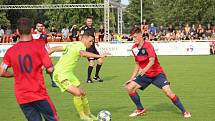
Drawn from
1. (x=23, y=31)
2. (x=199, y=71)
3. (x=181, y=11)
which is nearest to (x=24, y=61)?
(x=23, y=31)

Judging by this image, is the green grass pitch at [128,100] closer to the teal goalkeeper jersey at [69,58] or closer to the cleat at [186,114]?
the cleat at [186,114]

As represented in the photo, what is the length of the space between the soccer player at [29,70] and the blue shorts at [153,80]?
3.79 meters

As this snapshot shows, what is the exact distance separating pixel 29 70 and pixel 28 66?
6cm

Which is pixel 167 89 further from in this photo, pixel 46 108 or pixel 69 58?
pixel 46 108

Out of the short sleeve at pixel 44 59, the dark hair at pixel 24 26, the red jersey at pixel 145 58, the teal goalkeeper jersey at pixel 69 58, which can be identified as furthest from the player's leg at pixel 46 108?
the red jersey at pixel 145 58

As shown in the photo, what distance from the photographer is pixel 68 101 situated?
12062 millimetres

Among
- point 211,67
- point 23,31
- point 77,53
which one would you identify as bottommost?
point 211,67

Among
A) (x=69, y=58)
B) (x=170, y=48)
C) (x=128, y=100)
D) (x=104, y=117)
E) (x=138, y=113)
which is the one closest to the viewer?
(x=104, y=117)

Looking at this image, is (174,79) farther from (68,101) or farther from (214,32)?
(214,32)

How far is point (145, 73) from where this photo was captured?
9.73 meters

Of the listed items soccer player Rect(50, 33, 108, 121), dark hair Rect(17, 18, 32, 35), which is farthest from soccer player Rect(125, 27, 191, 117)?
dark hair Rect(17, 18, 32, 35)

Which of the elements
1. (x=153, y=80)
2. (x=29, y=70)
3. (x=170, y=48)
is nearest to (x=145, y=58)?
(x=153, y=80)

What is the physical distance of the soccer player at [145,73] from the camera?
9.55m

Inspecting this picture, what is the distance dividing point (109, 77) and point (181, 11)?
1745 inches
